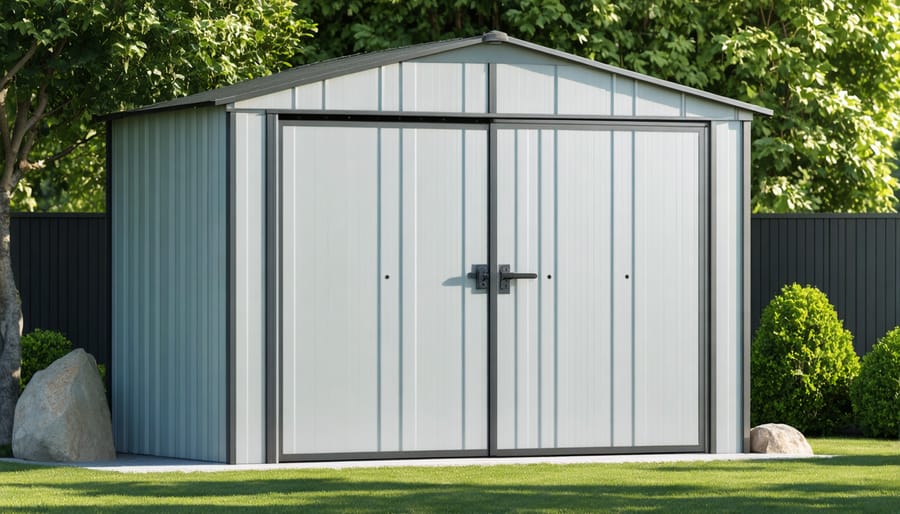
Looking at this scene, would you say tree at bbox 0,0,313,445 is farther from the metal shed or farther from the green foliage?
the metal shed

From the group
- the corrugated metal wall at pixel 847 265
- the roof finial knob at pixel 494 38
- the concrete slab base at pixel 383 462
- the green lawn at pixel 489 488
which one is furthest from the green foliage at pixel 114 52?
the corrugated metal wall at pixel 847 265

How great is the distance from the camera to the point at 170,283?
939 centimetres

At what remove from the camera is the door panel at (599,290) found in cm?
928

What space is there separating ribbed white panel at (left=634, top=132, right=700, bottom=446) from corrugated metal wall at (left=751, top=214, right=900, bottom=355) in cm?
286

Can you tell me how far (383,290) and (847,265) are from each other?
4.97 metres

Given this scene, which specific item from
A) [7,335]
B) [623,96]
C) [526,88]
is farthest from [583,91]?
[7,335]

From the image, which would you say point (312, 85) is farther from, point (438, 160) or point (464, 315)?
point (464, 315)

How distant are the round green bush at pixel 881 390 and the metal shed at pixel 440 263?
1.64 metres

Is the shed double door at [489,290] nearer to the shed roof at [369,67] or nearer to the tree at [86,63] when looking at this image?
the shed roof at [369,67]

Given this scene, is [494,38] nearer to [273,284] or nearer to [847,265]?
[273,284]

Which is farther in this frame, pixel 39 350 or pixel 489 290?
pixel 39 350

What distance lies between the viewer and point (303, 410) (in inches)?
355

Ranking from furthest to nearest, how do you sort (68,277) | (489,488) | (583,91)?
(68,277), (583,91), (489,488)

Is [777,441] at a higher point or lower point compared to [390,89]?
lower
